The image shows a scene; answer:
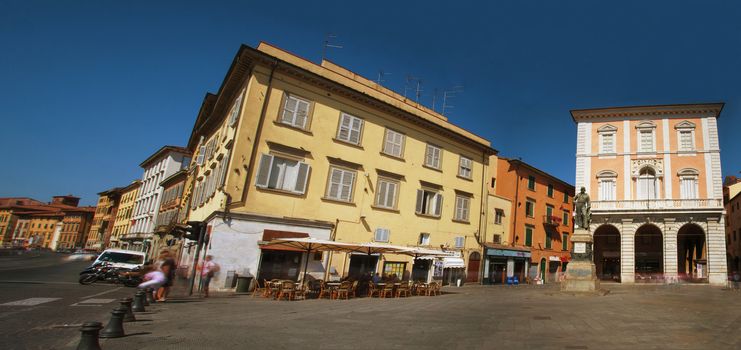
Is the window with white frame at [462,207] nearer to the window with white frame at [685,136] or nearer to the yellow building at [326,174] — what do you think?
the yellow building at [326,174]

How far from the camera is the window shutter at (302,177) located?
1973cm

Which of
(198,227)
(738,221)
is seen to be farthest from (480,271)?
(738,221)

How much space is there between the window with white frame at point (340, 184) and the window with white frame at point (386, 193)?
1847 millimetres

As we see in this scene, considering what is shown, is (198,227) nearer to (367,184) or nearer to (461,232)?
(367,184)

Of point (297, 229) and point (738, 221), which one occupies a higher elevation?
point (738, 221)

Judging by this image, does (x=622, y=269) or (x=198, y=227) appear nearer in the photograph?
(x=198, y=227)

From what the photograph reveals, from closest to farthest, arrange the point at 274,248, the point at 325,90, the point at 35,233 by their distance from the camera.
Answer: the point at 274,248 < the point at 325,90 < the point at 35,233

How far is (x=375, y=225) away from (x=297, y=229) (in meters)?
4.86

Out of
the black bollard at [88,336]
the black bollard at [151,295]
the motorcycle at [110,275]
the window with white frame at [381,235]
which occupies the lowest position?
the motorcycle at [110,275]

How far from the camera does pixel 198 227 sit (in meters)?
14.9

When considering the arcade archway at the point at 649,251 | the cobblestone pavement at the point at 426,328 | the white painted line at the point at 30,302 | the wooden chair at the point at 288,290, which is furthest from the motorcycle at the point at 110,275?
the arcade archway at the point at 649,251

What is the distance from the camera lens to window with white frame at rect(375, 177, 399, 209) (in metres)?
22.8

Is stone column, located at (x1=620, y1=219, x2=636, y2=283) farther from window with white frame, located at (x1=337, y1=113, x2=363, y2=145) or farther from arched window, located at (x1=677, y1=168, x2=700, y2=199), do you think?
window with white frame, located at (x1=337, y1=113, x2=363, y2=145)

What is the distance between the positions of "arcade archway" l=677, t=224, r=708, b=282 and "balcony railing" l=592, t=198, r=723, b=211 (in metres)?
1.76
